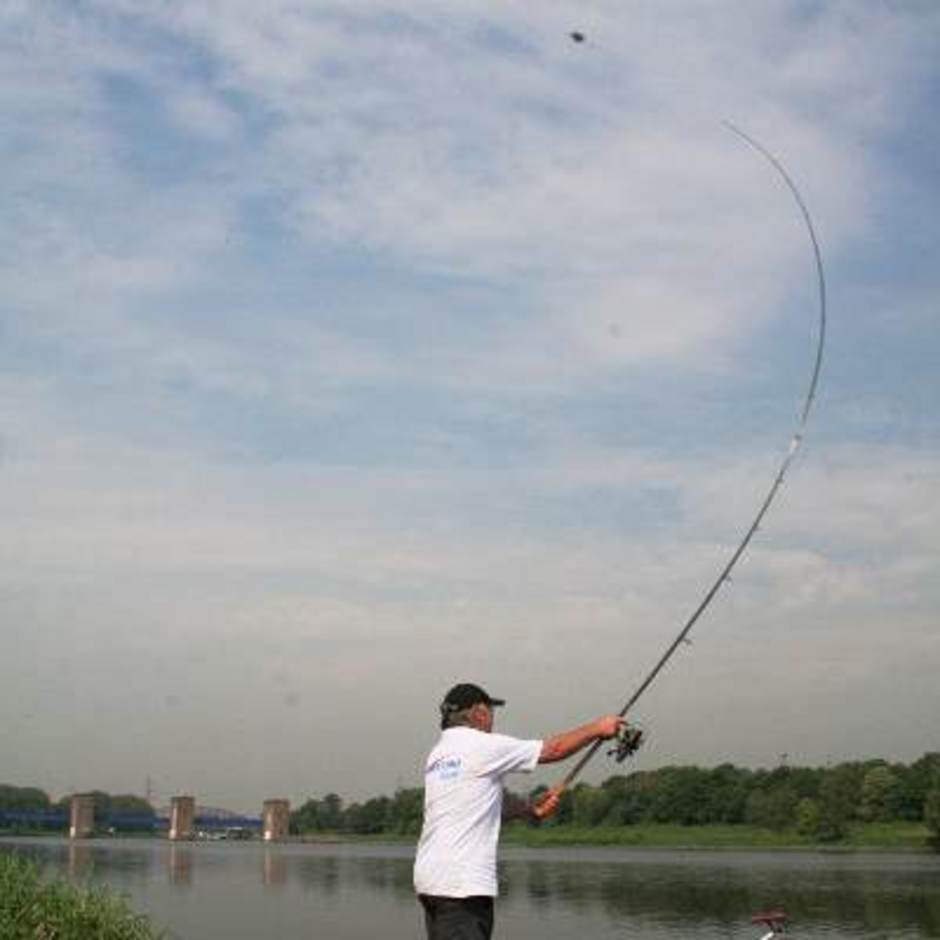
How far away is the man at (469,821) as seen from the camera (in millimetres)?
6062

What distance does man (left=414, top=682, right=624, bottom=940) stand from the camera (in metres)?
6.06

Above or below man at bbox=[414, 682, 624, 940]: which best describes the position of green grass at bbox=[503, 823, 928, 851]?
below

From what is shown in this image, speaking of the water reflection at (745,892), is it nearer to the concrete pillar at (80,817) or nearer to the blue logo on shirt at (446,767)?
the blue logo on shirt at (446,767)

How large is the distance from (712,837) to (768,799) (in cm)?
616

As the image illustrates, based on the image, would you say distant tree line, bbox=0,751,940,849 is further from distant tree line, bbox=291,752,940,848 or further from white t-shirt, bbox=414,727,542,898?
white t-shirt, bbox=414,727,542,898

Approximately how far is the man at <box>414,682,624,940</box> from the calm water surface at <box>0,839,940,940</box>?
54.8 ft

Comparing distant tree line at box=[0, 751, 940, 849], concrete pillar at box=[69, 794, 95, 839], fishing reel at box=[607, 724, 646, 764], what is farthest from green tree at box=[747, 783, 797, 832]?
fishing reel at box=[607, 724, 646, 764]

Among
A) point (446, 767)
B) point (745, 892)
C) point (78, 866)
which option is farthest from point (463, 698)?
point (78, 866)

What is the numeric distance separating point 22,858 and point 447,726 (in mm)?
12644

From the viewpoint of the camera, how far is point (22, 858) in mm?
17219

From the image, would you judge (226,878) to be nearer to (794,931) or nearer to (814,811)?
(794,931)

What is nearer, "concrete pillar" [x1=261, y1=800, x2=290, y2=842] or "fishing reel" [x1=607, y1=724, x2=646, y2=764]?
"fishing reel" [x1=607, y1=724, x2=646, y2=764]

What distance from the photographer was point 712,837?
4875 inches

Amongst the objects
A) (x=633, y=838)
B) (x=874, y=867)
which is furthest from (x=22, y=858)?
(x=633, y=838)
